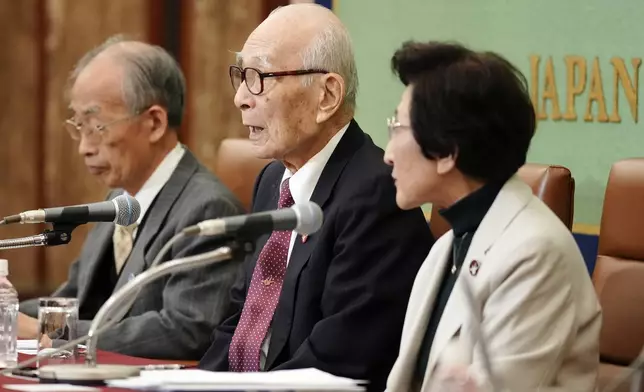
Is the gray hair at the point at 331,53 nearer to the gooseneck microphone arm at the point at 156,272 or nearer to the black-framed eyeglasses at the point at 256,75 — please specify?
the black-framed eyeglasses at the point at 256,75

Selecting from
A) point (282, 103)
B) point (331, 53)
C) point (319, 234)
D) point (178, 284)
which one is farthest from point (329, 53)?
point (178, 284)

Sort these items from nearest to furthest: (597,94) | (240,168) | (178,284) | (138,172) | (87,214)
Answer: (87,214) < (178,284) < (597,94) < (138,172) < (240,168)

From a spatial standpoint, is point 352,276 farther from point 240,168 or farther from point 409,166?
point 240,168

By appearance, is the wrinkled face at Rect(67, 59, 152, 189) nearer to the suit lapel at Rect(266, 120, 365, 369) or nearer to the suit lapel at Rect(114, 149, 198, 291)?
the suit lapel at Rect(114, 149, 198, 291)

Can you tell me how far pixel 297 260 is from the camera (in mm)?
2898

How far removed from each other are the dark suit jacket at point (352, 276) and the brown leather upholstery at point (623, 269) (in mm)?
456

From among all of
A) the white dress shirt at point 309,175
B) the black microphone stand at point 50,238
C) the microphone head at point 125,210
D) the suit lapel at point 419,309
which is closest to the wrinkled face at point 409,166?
the suit lapel at point 419,309

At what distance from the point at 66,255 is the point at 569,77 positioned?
2938 millimetres

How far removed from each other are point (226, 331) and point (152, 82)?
1029mm

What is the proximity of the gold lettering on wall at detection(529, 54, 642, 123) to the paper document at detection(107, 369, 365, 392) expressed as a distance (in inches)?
67.8

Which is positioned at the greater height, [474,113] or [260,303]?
[474,113]

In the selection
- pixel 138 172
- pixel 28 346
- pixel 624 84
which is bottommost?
pixel 28 346

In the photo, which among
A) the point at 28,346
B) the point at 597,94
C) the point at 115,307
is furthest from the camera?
the point at 597,94

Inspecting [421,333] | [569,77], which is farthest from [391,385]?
[569,77]
